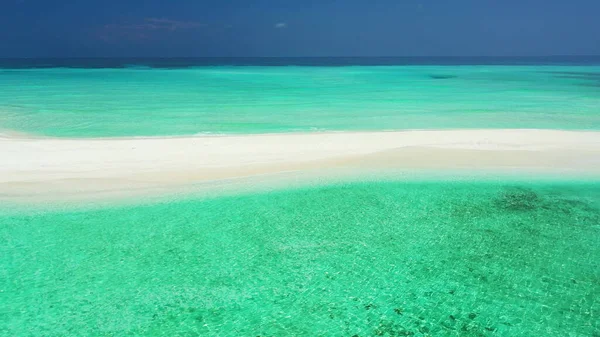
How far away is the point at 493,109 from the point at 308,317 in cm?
1669

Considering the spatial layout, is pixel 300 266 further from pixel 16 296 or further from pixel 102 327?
pixel 16 296

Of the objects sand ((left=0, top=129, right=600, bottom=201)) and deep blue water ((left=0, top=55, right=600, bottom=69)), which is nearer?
sand ((left=0, top=129, right=600, bottom=201))

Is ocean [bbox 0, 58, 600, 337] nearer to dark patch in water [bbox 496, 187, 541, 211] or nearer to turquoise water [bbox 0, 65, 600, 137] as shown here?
dark patch in water [bbox 496, 187, 541, 211]

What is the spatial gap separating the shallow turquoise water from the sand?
1.23 m

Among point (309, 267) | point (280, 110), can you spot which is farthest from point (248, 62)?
point (309, 267)

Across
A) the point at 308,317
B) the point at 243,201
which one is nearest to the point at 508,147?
the point at 243,201

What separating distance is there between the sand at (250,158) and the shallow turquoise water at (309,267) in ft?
4.05

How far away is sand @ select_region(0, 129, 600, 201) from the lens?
7.93 metres

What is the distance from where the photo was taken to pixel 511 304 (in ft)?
14.5

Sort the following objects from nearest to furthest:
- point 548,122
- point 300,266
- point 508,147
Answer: point 300,266
point 508,147
point 548,122

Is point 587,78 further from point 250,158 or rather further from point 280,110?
point 250,158

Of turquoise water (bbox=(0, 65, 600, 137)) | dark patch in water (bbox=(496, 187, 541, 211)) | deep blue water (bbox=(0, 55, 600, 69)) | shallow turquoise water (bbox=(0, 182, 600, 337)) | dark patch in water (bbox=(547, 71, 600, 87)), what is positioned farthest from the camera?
deep blue water (bbox=(0, 55, 600, 69))

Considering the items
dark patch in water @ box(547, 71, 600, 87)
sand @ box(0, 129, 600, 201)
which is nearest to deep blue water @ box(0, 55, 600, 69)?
dark patch in water @ box(547, 71, 600, 87)

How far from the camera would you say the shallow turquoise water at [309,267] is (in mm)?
4117
